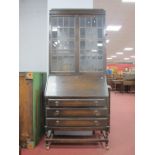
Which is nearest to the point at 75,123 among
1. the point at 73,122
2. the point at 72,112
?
the point at 73,122

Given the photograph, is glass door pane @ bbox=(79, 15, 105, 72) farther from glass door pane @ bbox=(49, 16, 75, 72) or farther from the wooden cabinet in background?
the wooden cabinet in background

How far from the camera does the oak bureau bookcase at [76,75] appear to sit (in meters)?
3.51

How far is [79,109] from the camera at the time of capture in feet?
11.5

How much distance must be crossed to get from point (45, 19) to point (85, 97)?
6.74 ft

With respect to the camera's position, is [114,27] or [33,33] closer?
[33,33]

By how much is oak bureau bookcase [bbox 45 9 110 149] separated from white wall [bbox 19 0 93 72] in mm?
725

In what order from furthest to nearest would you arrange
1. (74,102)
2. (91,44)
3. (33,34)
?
1. (33,34)
2. (91,44)
3. (74,102)

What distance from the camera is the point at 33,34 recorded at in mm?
4605

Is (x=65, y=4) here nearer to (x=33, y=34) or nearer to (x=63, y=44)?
(x=63, y=44)

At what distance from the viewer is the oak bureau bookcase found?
3.51 metres

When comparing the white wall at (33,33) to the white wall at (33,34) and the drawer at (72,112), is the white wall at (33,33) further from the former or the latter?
the drawer at (72,112)

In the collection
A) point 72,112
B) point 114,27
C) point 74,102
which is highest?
point 114,27

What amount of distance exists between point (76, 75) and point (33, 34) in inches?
58.3

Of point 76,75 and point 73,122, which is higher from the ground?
point 76,75
